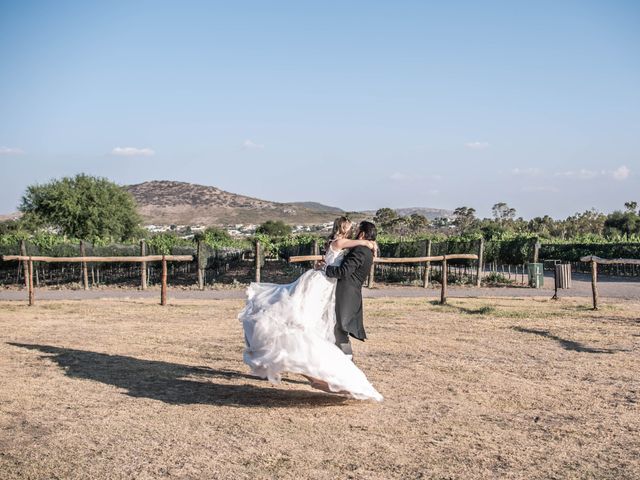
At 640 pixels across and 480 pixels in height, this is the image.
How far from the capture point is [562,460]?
17.1 ft

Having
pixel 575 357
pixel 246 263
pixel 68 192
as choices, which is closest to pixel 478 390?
pixel 575 357

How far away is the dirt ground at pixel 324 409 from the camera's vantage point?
510 centimetres

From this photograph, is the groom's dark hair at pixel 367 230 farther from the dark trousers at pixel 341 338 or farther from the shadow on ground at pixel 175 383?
the shadow on ground at pixel 175 383

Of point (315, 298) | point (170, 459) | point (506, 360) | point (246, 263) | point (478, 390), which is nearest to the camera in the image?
point (170, 459)

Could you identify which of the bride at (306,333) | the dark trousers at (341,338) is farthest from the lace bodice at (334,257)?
the dark trousers at (341,338)

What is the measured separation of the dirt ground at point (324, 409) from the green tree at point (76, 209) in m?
38.3

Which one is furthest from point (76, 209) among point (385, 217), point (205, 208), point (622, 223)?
point (205, 208)

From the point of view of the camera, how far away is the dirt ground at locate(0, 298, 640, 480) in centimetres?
510

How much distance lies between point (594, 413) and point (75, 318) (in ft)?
36.4

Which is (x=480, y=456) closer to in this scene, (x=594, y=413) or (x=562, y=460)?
(x=562, y=460)

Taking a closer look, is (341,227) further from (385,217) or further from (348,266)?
(385,217)

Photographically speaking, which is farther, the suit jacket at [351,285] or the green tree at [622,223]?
the green tree at [622,223]

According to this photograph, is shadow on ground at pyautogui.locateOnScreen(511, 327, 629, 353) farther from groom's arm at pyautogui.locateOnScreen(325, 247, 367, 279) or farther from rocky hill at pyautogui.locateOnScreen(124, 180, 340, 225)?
rocky hill at pyautogui.locateOnScreen(124, 180, 340, 225)

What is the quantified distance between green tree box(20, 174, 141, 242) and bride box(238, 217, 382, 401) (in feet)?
144
